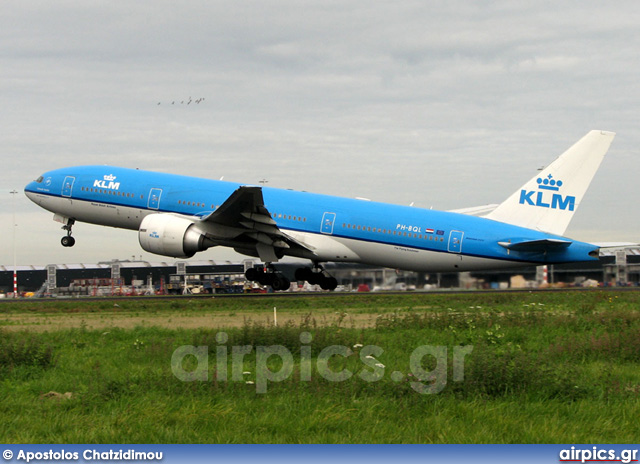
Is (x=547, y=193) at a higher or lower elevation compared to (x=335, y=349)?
higher

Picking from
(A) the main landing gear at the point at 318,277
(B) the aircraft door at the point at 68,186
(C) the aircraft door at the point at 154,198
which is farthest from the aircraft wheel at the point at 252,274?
(B) the aircraft door at the point at 68,186

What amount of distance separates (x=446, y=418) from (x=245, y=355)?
658cm

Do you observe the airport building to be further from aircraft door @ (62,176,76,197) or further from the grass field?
the grass field

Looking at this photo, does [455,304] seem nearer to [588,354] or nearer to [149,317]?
[149,317]

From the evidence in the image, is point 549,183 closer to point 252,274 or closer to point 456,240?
point 456,240

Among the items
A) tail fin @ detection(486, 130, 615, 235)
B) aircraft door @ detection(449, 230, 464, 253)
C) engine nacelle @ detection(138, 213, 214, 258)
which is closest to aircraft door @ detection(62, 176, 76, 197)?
engine nacelle @ detection(138, 213, 214, 258)

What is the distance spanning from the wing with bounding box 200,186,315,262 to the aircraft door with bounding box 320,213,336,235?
4.37ft

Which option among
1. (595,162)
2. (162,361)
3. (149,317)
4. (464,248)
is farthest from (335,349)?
(595,162)

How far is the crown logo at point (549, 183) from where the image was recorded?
123 feet

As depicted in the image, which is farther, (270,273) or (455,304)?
(270,273)

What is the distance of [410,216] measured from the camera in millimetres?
38938

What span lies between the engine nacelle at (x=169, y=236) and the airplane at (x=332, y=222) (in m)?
0.05

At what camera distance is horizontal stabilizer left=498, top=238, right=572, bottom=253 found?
36375mm

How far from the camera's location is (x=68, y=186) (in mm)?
42969
